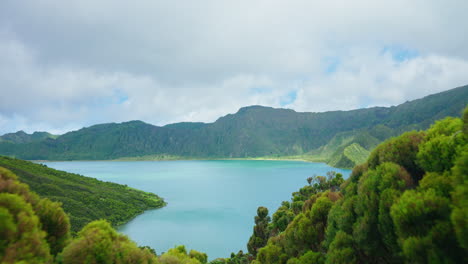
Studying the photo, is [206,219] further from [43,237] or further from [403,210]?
[403,210]

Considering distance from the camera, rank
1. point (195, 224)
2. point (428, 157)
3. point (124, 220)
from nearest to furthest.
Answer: point (428, 157) → point (195, 224) → point (124, 220)

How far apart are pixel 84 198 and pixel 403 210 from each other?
3553 inches

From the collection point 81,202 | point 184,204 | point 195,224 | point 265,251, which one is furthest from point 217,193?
point 265,251

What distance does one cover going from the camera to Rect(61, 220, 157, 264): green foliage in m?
7.41

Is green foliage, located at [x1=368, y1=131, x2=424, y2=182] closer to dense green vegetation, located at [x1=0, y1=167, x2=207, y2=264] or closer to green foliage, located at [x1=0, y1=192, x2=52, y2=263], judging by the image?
dense green vegetation, located at [x1=0, y1=167, x2=207, y2=264]

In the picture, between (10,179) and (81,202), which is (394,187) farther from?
(81,202)

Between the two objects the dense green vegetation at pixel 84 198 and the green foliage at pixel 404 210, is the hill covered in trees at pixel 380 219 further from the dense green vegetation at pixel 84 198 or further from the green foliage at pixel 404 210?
the dense green vegetation at pixel 84 198

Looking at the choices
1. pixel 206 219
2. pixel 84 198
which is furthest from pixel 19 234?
pixel 84 198

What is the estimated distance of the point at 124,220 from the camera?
7494cm

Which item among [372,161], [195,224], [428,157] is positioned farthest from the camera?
[195,224]

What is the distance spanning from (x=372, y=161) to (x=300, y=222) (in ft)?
19.3

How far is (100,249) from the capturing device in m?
7.82

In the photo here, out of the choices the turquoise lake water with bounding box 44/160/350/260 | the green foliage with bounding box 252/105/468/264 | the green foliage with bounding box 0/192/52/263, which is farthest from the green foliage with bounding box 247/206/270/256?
the green foliage with bounding box 0/192/52/263

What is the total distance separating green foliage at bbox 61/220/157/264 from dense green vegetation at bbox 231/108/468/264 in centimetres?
820
